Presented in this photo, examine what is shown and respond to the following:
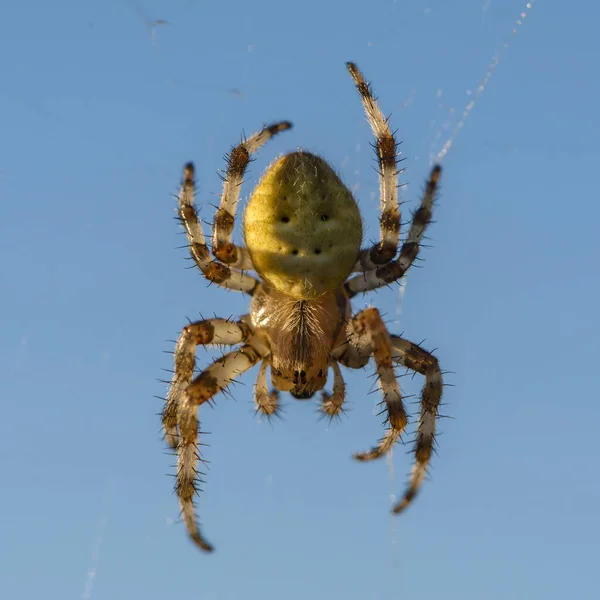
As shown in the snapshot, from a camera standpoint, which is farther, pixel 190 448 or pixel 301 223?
pixel 301 223

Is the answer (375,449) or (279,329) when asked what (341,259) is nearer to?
(279,329)

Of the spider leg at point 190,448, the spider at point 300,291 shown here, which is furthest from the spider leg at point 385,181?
the spider leg at point 190,448

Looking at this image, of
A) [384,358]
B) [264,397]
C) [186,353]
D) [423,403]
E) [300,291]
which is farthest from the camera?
[264,397]

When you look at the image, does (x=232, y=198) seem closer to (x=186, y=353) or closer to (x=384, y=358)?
(x=186, y=353)

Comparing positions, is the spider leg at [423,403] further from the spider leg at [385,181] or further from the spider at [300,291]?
the spider leg at [385,181]

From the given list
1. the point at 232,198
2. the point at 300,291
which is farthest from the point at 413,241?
the point at 232,198
